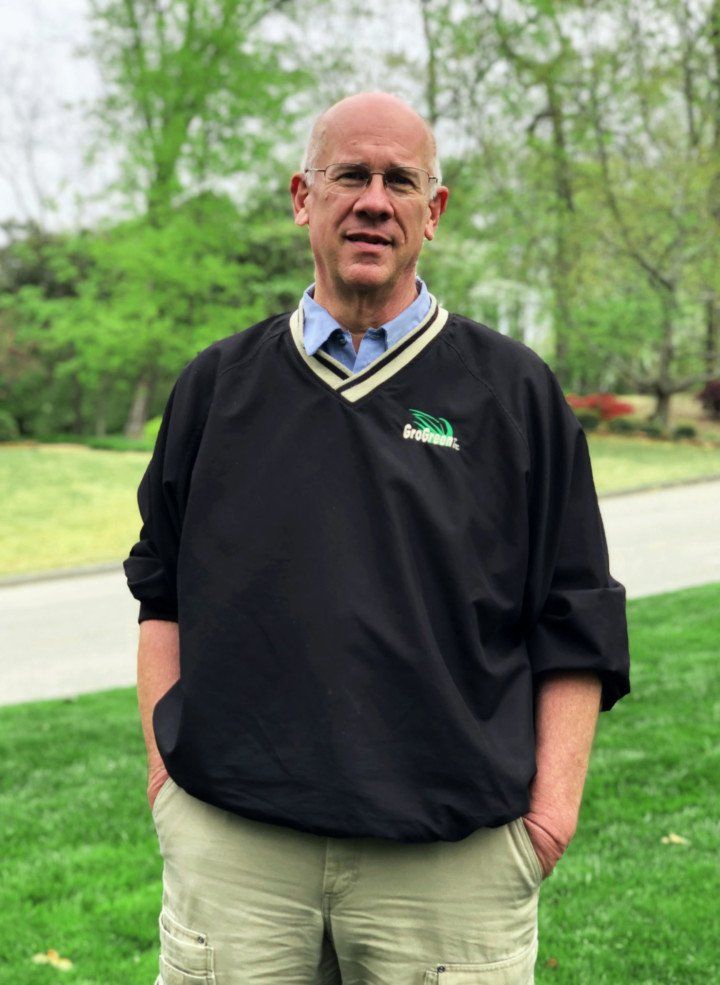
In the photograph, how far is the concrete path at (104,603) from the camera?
8250 millimetres

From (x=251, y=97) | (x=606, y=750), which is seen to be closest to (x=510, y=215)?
(x=251, y=97)

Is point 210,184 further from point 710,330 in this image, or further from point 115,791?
point 115,791

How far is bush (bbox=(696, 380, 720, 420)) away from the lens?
29281 millimetres

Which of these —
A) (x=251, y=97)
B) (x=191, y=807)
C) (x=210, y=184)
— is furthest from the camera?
(x=210, y=184)

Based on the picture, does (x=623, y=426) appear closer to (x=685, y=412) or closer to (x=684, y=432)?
(x=684, y=432)

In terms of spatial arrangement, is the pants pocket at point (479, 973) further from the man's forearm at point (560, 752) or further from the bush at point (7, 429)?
the bush at point (7, 429)

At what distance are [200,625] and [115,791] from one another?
3.71m

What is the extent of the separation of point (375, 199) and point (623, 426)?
2731cm

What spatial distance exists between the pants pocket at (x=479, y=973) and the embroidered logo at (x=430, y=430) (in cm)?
89

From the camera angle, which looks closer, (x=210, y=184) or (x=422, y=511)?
(x=422, y=511)

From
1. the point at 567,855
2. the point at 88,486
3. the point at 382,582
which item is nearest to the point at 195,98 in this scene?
the point at 88,486

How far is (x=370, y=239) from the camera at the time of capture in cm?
196

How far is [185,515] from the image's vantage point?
2.00 metres

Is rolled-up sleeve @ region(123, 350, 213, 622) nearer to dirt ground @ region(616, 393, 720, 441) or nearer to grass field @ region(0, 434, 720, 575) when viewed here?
grass field @ region(0, 434, 720, 575)
